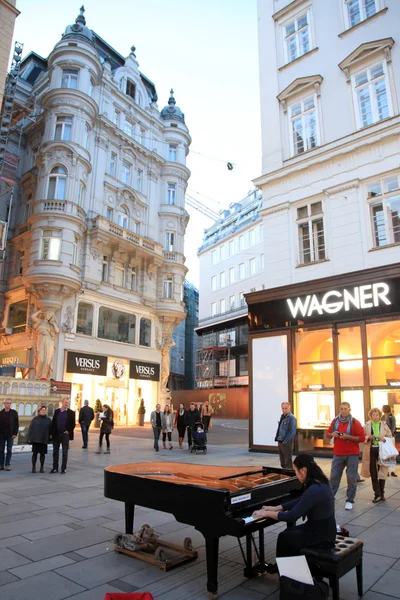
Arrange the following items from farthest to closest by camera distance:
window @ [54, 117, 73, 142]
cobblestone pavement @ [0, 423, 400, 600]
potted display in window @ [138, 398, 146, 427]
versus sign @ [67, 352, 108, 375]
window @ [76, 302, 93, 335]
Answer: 1. potted display in window @ [138, 398, 146, 427]
2. window @ [54, 117, 73, 142]
3. window @ [76, 302, 93, 335]
4. versus sign @ [67, 352, 108, 375]
5. cobblestone pavement @ [0, 423, 400, 600]

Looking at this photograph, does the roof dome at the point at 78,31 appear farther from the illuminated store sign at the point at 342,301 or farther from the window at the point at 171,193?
the illuminated store sign at the point at 342,301

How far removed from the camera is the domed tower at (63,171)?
27.5 meters

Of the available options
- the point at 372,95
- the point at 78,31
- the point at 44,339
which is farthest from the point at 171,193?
the point at 372,95

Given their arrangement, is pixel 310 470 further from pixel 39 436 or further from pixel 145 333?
pixel 145 333

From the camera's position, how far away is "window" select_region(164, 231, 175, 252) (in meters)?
37.5

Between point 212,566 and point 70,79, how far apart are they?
110 ft

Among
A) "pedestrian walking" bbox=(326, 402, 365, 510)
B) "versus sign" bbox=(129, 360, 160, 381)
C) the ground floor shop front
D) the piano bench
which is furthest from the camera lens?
"versus sign" bbox=(129, 360, 160, 381)

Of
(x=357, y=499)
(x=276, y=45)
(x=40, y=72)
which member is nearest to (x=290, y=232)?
(x=276, y=45)

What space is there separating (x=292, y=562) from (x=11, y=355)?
30603 mm

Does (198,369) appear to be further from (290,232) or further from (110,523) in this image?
(110,523)

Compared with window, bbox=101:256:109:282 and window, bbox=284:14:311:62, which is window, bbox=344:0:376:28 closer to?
window, bbox=284:14:311:62

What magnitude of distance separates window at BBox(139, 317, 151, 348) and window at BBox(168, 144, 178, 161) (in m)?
15.2

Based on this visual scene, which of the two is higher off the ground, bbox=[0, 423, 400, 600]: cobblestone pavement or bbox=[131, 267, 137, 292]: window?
bbox=[131, 267, 137, 292]: window

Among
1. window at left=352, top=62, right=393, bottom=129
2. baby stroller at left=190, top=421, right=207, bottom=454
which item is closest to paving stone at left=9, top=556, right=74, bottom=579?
baby stroller at left=190, top=421, right=207, bottom=454
